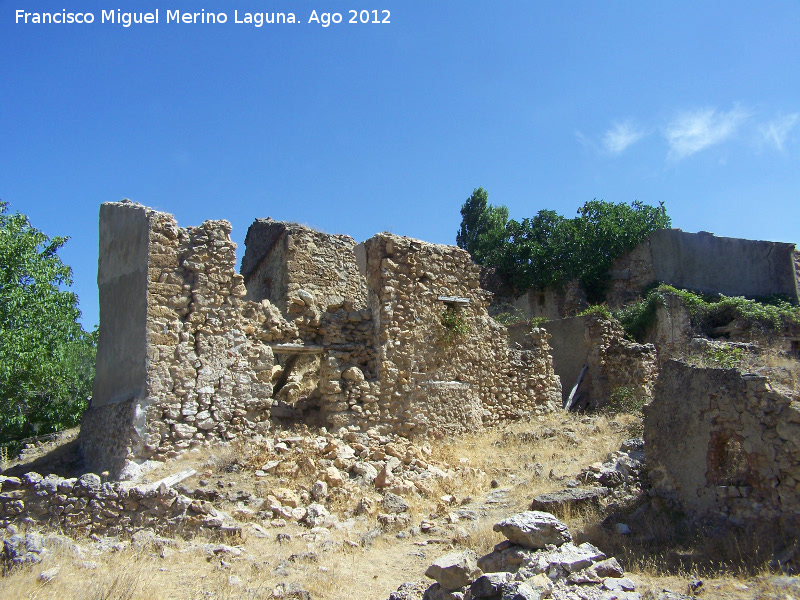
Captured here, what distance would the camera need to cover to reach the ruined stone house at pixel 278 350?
9.58m

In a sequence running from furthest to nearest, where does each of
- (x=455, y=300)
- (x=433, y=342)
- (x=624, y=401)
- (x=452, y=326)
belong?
(x=624, y=401)
(x=455, y=300)
(x=452, y=326)
(x=433, y=342)

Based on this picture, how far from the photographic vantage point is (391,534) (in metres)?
7.79

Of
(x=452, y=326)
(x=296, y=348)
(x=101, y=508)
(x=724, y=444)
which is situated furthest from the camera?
(x=452, y=326)

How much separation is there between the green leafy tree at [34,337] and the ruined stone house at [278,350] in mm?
5443

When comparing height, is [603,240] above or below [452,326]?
above

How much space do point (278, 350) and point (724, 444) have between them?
21.9 feet

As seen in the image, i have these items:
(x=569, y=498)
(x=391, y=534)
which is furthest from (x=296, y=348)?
(x=569, y=498)

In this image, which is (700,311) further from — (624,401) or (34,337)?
(34,337)

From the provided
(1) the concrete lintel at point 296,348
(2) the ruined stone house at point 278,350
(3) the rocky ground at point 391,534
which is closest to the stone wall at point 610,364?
(2) the ruined stone house at point 278,350

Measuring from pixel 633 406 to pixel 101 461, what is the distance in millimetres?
9864

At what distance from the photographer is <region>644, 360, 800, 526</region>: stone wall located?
20.5 feet

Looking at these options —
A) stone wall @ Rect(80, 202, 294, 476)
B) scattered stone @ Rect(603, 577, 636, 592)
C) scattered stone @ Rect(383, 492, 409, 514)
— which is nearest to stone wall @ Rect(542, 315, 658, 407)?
scattered stone @ Rect(383, 492, 409, 514)

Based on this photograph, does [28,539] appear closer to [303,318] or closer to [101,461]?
[101,461]

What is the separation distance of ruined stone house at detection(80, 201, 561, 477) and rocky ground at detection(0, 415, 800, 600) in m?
→ 0.58
